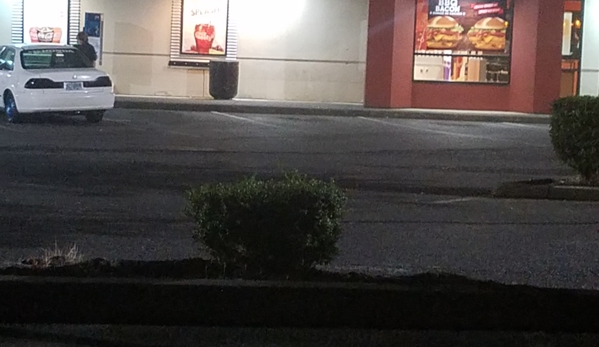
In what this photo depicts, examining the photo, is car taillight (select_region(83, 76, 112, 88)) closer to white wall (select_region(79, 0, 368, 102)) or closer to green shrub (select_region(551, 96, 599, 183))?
white wall (select_region(79, 0, 368, 102))

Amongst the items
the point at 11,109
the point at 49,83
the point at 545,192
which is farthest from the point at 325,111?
the point at 545,192

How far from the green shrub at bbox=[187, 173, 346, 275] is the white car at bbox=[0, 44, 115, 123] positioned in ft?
49.0

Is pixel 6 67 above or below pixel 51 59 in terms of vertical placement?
below

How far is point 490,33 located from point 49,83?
12535 millimetres

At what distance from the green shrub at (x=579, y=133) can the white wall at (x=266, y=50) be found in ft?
55.7

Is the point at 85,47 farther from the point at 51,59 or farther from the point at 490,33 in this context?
the point at 490,33

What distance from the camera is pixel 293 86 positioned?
31.1m

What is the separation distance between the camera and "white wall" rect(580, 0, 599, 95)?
30.4m

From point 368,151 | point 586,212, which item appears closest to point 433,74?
point 368,151

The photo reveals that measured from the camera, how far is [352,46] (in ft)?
101

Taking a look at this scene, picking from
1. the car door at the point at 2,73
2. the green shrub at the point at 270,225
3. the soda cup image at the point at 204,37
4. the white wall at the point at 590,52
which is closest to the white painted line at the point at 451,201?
the green shrub at the point at 270,225

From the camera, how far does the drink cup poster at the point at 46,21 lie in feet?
103

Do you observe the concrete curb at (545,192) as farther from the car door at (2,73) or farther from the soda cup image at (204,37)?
the soda cup image at (204,37)

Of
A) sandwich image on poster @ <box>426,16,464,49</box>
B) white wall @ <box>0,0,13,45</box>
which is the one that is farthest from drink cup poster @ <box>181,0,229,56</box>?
sandwich image on poster @ <box>426,16,464,49</box>
